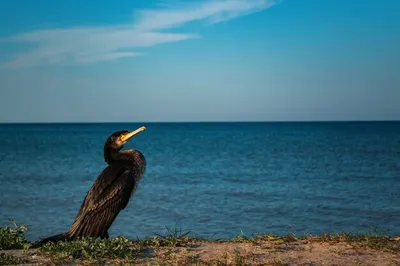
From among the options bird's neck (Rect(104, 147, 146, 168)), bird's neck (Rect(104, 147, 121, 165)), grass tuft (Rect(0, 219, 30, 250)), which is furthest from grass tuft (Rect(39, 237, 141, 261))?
bird's neck (Rect(104, 147, 121, 165))

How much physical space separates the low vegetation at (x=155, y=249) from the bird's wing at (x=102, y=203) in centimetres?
35

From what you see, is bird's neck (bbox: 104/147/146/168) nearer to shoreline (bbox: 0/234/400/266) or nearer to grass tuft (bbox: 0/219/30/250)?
shoreline (bbox: 0/234/400/266)

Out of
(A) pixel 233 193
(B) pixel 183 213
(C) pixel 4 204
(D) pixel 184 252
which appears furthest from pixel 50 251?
(A) pixel 233 193

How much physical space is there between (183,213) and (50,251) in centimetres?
872

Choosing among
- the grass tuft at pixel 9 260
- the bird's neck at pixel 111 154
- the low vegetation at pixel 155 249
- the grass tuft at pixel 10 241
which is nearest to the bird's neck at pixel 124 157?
the bird's neck at pixel 111 154

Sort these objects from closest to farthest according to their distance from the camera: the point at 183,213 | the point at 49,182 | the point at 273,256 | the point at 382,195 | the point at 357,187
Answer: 1. the point at 273,256
2. the point at 183,213
3. the point at 382,195
4. the point at 357,187
5. the point at 49,182

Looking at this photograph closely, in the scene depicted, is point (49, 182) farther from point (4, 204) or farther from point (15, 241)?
point (15, 241)

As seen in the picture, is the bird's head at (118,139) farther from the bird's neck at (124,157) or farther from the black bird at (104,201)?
the black bird at (104,201)

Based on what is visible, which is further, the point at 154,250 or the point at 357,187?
the point at 357,187

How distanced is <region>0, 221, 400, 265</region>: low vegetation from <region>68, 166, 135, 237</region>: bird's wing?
0.35 metres

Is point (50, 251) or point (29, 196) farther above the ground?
point (50, 251)

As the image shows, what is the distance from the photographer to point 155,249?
668cm

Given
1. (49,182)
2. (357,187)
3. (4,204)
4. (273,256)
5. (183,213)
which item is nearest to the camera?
(273,256)

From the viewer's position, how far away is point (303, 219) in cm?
1404
